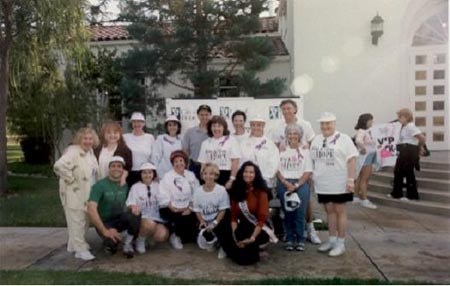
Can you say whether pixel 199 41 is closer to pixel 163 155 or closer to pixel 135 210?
pixel 163 155

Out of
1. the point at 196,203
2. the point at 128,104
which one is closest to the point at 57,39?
the point at 128,104

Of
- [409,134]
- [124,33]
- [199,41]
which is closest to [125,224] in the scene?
[409,134]

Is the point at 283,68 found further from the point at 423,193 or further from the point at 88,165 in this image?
the point at 88,165

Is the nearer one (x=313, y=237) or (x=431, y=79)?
(x=313, y=237)

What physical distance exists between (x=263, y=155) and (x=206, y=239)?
125 centimetres

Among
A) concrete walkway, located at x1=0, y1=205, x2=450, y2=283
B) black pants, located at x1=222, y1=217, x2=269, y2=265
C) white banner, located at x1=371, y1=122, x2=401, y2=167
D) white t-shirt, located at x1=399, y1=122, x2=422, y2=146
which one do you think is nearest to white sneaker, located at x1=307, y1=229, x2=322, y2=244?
concrete walkway, located at x1=0, y1=205, x2=450, y2=283

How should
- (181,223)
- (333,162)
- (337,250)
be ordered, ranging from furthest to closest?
1. (181,223)
2. (337,250)
3. (333,162)

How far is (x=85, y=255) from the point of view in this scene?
17.8 ft

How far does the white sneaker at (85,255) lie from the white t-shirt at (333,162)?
9.23ft

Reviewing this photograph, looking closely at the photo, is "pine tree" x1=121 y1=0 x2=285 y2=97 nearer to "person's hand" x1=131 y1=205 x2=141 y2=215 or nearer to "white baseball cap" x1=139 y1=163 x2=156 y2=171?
"white baseball cap" x1=139 y1=163 x2=156 y2=171

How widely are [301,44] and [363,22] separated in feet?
5.48

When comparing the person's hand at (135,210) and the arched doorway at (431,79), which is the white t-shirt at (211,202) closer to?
the person's hand at (135,210)

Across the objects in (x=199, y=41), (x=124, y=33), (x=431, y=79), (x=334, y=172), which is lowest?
(x=334, y=172)

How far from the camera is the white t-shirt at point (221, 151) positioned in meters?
5.83
